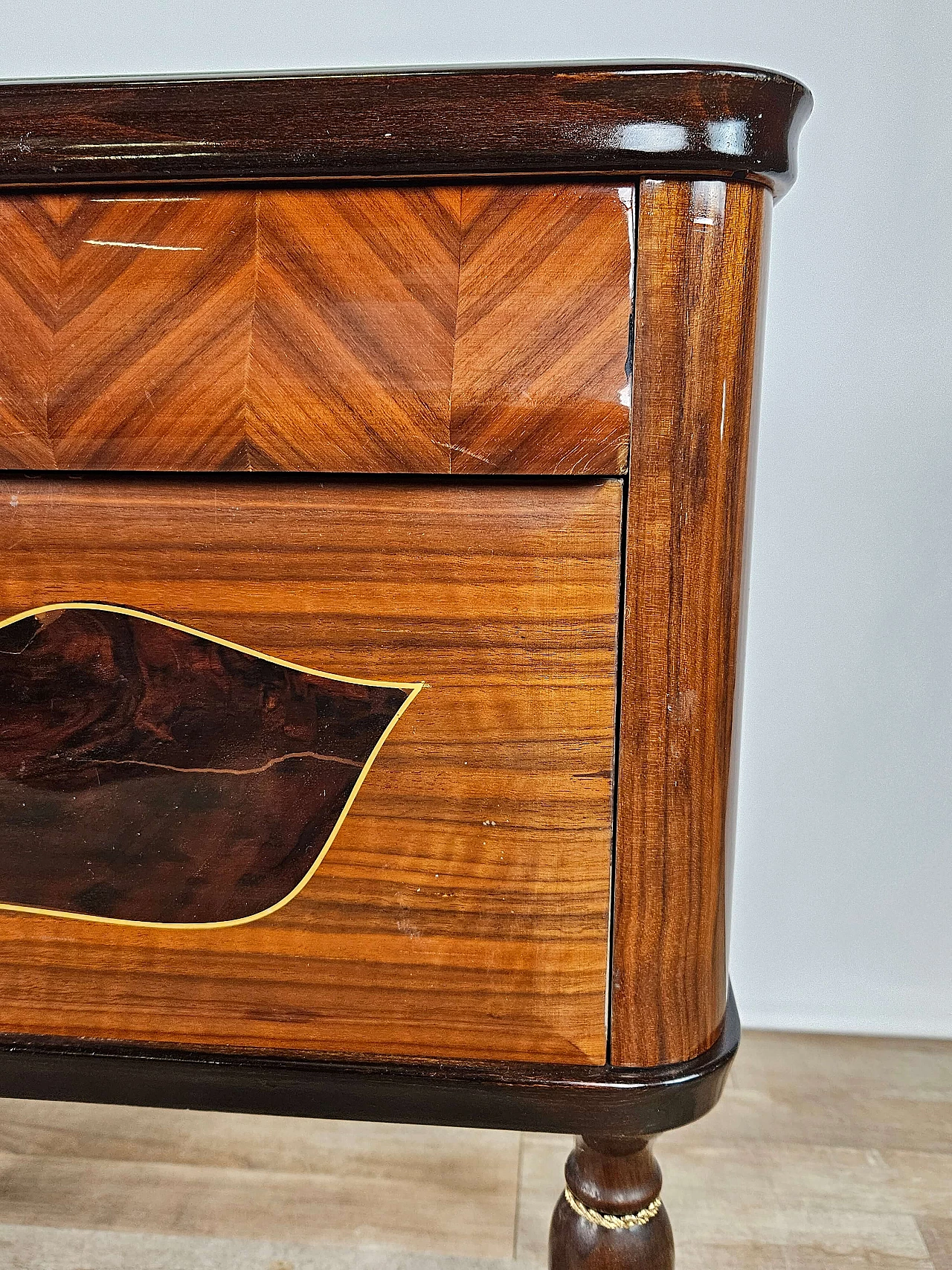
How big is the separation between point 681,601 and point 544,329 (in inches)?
5.0

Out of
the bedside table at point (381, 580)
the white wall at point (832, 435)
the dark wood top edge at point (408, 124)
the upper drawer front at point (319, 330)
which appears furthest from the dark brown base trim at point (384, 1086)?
the white wall at point (832, 435)

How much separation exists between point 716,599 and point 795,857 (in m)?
0.65

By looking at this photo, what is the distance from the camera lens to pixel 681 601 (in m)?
0.46

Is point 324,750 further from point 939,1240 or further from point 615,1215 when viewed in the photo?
point 939,1240

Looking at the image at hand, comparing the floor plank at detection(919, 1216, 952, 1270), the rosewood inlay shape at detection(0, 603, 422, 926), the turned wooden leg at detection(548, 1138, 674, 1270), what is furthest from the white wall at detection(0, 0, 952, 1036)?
the rosewood inlay shape at detection(0, 603, 422, 926)

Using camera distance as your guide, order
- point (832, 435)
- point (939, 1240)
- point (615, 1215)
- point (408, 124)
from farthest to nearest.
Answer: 1. point (832, 435)
2. point (939, 1240)
3. point (615, 1215)
4. point (408, 124)

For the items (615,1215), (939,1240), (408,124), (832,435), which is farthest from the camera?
(832,435)

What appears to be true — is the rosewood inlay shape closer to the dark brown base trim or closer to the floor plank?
the dark brown base trim

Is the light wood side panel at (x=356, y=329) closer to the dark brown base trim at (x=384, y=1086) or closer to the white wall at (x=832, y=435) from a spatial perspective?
the dark brown base trim at (x=384, y=1086)

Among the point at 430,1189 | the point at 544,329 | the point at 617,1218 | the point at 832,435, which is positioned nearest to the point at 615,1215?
the point at 617,1218

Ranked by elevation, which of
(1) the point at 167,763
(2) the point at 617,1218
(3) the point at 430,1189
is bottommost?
(3) the point at 430,1189

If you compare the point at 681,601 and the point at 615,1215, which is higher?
the point at 681,601

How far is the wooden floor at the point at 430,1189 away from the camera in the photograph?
0.71m

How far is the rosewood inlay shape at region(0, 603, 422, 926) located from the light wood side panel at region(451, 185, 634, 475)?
119 mm
